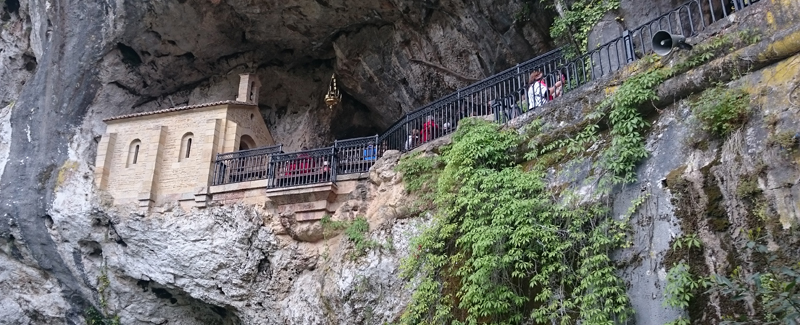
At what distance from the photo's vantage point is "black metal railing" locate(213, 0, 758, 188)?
9406 millimetres

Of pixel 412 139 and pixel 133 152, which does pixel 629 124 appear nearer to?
pixel 412 139

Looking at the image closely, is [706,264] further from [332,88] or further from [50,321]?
[50,321]

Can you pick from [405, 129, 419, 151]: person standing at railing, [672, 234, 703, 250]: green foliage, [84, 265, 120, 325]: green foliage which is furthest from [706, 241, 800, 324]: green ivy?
[84, 265, 120, 325]: green foliage

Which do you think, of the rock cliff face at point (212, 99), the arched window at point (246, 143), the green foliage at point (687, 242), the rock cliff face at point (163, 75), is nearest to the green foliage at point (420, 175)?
the rock cliff face at point (212, 99)

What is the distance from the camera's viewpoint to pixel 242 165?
43.6 ft

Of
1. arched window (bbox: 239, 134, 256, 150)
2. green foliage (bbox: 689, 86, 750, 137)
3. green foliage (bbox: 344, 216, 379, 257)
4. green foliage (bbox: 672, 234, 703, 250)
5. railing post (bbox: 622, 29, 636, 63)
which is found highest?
arched window (bbox: 239, 134, 256, 150)

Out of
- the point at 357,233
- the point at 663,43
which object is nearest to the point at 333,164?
the point at 357,233

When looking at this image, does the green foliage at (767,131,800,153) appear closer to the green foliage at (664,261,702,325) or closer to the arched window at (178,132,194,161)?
the green foliage at (664,261,702,325)

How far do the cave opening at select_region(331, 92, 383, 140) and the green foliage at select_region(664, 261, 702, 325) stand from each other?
11.9 meters

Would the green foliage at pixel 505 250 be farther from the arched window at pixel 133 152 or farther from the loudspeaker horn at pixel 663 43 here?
the arched window at pixel 133 152

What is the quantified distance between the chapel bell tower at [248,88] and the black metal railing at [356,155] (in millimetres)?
3729

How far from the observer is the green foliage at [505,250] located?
6762mm

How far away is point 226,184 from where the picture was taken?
1288 centimetres

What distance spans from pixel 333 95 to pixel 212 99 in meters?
3.57
